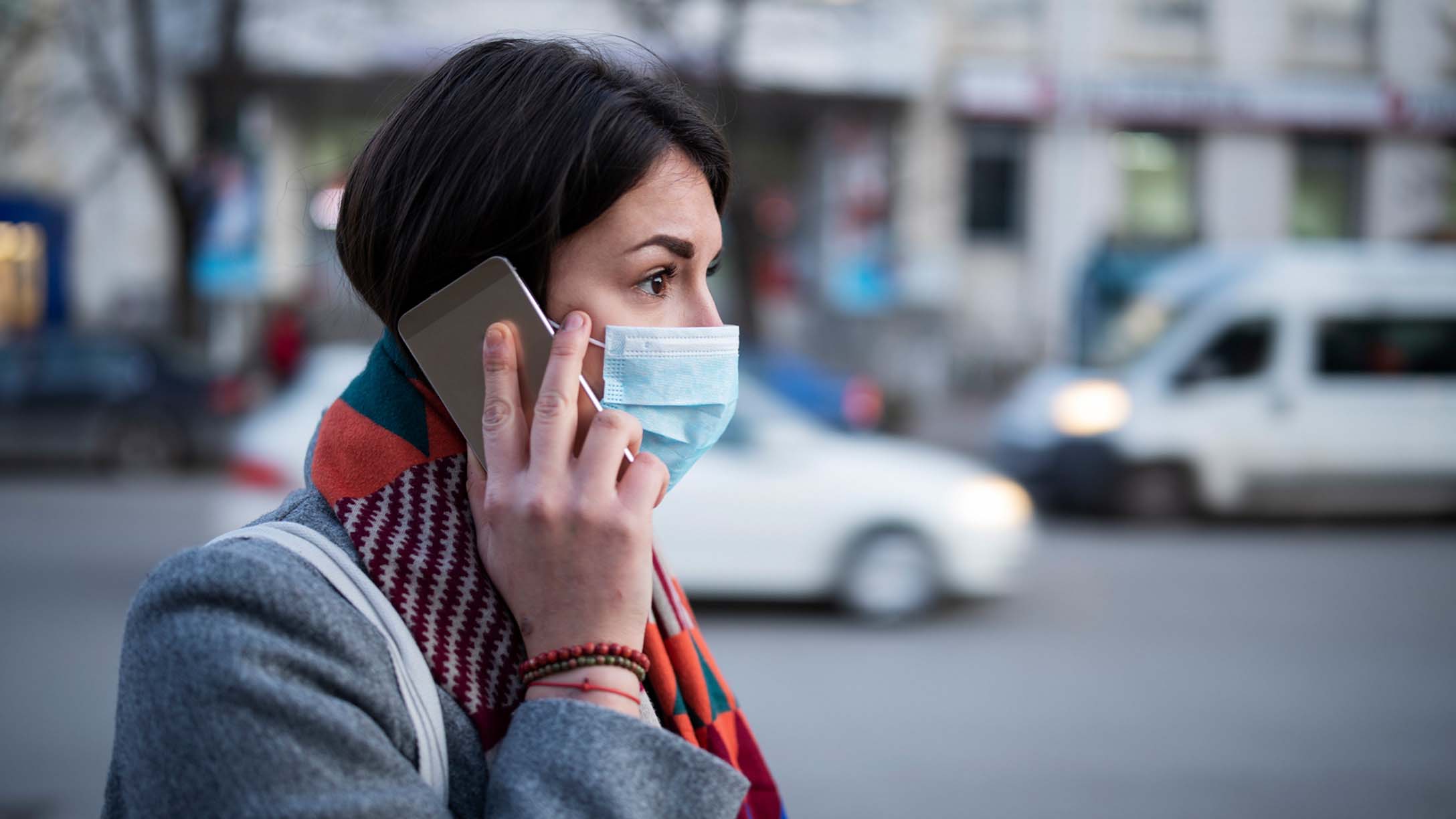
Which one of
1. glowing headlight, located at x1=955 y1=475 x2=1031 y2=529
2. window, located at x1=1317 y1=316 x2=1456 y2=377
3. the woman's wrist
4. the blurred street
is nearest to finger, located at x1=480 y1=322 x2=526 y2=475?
the woman's wrist

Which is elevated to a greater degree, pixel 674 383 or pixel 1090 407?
pixel 674 383

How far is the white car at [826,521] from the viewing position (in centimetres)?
719

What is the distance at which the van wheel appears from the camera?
1119cm

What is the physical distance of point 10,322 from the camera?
23016 mm

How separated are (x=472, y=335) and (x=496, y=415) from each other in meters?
0.11

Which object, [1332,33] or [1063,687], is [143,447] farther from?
[1332,33]

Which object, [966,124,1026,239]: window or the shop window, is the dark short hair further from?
the shop window

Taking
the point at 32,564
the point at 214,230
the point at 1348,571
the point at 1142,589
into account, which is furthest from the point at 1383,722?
the point at 214,230

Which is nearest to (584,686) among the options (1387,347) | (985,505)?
(985,505)

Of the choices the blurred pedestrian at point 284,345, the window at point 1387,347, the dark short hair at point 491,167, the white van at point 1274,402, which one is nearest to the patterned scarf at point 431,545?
the dark short hair at point 491,167

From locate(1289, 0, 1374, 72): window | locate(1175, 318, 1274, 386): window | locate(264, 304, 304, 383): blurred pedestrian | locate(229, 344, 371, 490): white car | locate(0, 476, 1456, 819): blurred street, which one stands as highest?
locate(1289, 0, 1374, 72): window

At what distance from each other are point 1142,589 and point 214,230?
13093mm

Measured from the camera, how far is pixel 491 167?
1.29 meters

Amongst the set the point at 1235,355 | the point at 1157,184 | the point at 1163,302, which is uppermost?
the point at 1157,184
